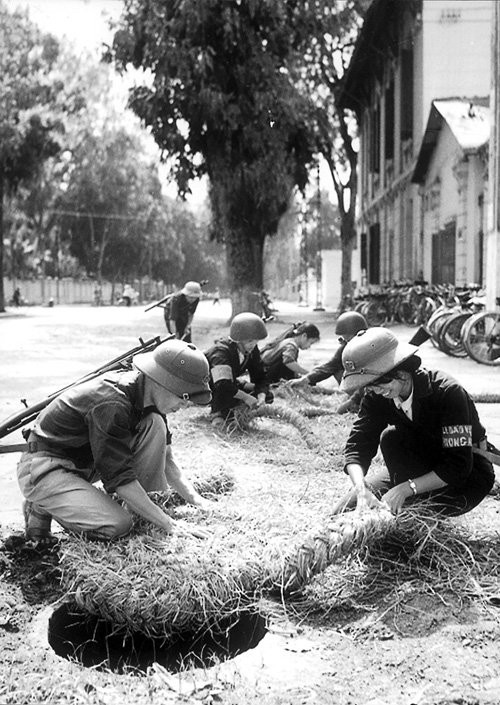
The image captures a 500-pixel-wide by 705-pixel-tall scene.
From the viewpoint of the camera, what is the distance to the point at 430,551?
3.48 meters

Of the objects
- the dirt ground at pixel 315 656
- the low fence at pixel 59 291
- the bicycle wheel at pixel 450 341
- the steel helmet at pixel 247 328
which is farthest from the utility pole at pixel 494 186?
the low fence at pixel 59 291

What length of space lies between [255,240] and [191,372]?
16.7 metres

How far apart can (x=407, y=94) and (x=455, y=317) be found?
10.7 metres

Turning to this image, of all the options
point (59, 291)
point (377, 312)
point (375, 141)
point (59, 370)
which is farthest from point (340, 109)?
point (59, 291)

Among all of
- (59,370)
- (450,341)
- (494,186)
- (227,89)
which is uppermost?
(227,89)

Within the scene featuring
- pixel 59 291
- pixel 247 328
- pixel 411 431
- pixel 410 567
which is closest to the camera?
pixel 410 567

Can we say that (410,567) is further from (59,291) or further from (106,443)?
(59,291)

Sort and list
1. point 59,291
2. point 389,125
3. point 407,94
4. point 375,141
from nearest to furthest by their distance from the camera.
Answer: point 407,94 → point 389,125 → point 375,141 → point 59,291

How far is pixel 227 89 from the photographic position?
57.6ft

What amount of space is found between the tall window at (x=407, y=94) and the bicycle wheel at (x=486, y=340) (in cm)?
1087

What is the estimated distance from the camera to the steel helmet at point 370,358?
3.32 meters

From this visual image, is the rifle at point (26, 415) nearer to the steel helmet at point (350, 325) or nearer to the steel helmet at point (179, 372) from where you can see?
the steel helmet at point (179, 372)

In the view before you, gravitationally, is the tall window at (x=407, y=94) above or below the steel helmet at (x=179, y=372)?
above

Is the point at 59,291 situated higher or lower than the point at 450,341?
higher
